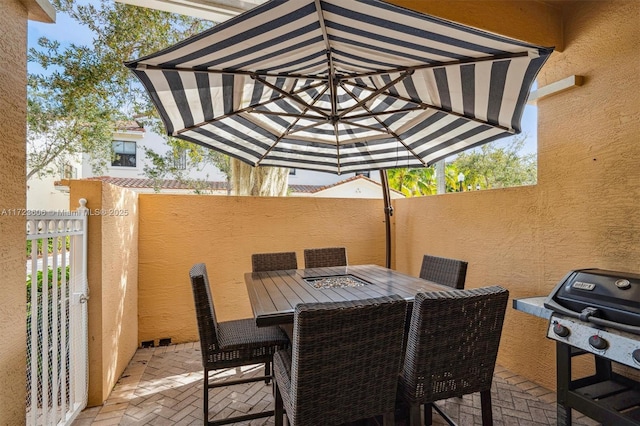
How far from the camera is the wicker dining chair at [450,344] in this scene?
1878mm

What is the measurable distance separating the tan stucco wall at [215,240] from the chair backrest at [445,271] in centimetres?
197

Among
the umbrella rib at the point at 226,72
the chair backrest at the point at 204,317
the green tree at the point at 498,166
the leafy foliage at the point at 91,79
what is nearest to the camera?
the umbrella rib at the point at 226,72

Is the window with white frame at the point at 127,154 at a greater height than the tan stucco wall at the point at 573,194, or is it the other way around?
the window with white frame at the point at 127,154

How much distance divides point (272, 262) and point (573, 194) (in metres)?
3.32

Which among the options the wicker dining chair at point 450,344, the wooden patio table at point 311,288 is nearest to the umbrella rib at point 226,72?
the wooden patio table at point 311,288

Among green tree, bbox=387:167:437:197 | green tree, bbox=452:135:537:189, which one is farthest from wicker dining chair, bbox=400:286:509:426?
green tree, bbox=387:167:437:197

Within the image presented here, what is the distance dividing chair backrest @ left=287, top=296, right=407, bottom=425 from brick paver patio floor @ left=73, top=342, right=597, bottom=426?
0.89 metres

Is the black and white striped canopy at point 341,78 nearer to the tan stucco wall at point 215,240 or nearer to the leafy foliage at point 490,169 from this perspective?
the tan stucco wall at point 215,240

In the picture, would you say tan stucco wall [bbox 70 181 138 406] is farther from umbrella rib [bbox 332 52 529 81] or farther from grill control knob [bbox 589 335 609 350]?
grill control knob [bbox 589 335 609 350]

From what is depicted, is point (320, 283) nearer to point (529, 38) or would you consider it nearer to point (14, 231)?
point (14, 231)

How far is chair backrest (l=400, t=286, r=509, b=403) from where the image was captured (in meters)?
1.88

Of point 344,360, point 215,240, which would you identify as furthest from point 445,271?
point 215,240

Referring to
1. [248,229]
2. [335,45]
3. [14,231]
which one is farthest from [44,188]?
[335,45]

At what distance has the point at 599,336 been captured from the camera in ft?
6.15
